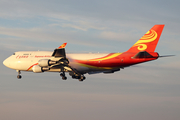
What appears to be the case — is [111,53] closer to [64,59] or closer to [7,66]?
[64,59]

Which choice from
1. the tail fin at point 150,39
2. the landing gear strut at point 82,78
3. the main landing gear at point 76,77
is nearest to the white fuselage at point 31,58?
the main landing gear at point 76,77

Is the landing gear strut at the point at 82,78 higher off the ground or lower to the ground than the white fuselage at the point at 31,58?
lower

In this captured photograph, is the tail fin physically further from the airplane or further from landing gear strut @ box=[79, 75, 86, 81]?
landing gear strut @ box=[79, 75, 86, 81]

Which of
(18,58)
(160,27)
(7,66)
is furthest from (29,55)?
(160,27)

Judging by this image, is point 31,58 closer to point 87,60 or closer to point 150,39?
point 87,60

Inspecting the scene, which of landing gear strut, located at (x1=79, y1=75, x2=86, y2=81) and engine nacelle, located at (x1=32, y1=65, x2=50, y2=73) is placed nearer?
engine nacelle, located at (x1=32, y1=65, x2=50, y2=73)

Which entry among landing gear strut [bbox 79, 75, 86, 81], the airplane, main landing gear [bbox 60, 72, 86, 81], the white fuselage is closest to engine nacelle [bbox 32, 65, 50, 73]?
the airplane

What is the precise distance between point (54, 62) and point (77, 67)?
4.65 meters

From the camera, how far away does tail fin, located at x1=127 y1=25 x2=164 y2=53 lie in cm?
3834

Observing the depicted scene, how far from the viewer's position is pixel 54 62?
39312 mm

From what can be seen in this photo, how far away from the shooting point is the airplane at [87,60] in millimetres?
38278

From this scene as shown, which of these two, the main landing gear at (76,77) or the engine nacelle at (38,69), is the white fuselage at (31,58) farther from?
the main landing gear at (76,77)

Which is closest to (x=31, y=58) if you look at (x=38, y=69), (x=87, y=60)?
(x=38, y=69)

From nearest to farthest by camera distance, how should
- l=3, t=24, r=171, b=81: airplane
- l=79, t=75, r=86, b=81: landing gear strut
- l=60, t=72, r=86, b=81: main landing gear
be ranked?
l=3, t=24, r=171, b=81: airplane → l=60, t=72, r=86, b=81: main landing gear → l=79, t=75, r=86, b=81: landing gear strut
